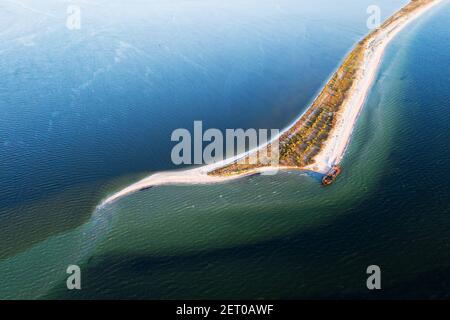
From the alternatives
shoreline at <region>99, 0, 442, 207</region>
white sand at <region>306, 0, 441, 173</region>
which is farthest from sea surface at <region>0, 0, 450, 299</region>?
white sand at <region>306, 0, 441, 173</region>

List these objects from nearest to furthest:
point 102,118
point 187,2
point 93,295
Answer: point 93,295, point 102,118, point 187,2

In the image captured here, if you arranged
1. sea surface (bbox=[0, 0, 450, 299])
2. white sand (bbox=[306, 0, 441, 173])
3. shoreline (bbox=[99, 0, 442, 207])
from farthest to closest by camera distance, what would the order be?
white sand (bbox=[306, 0, 441, 173])
shoreline (bbox=[99, 0, 442, 207])
sea surface (bbox=[0, 0, 450, 299])

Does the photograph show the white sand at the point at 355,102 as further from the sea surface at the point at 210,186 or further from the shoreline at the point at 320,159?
the sea surface at the point at 210,186

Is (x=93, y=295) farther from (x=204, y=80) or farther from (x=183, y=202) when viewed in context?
(x=204, y=80)

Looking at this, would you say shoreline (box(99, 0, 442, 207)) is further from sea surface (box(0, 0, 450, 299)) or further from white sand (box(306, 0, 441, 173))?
sea surface (box(0, 0, 450, 299))

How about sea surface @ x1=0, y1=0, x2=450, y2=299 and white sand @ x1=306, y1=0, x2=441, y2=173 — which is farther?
white sand @ x1=306, y1=0, x2=441, y2=173

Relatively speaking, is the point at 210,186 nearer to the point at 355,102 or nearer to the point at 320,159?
the point at 320,159

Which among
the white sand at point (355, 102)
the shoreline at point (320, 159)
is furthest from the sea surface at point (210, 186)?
the white sand at point (355, 102)

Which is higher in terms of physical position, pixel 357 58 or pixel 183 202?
pixel 357 58
